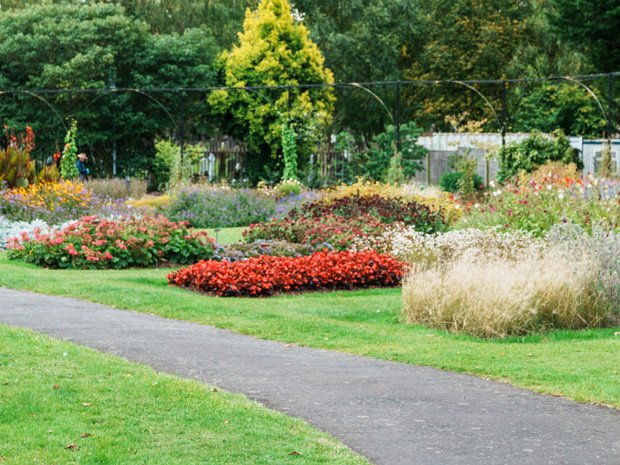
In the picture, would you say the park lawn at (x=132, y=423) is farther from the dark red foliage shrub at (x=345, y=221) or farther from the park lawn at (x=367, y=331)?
the dark red foliage shrub at (x=345, y=221)

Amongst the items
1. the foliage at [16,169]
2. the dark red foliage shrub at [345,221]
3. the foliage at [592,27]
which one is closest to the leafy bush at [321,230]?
the dark red foliage shrub at [345,221]

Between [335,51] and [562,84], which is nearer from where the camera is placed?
[562,84]

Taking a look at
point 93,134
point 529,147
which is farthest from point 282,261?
point 93,134

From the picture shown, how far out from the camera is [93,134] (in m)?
30.3

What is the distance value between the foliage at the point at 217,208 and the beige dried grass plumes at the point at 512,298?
1020cm

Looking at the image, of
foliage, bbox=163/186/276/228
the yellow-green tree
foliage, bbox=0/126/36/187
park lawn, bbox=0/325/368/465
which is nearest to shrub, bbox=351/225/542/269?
park lawn, bbox=0/325/368/465

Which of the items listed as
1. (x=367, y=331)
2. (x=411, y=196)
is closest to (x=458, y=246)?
(x=367, y=331)

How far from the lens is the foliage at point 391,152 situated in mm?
26484

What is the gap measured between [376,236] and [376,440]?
890cm

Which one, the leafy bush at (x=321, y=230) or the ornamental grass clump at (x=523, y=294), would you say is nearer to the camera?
the ornamental grass clump at (x=523, y=294)

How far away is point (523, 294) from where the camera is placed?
9484 millimetres

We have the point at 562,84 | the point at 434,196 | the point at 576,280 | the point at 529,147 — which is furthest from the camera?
the point at 562,84

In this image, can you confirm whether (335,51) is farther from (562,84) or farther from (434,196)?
(434,196)

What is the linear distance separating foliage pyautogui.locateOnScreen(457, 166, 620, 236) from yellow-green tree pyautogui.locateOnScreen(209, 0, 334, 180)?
16859mm
